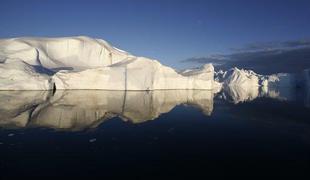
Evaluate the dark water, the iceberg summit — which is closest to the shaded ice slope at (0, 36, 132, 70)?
the iceberg summit

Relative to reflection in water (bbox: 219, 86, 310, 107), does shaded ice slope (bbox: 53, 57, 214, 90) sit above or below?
above

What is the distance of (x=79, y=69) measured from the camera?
36.1 m

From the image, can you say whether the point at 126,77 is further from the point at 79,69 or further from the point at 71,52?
the point at 71,52

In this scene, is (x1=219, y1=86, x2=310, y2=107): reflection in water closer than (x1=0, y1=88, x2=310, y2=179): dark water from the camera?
No

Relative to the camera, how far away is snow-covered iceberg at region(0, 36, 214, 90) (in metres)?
28.5

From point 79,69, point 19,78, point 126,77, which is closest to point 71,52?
point 79,69

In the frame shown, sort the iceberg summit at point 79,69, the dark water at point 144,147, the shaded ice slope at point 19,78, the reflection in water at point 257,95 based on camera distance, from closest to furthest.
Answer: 1. the dark water at point 144,147
2. the shaded ice slope at point 19,78
3. the iceberg summit at point 79,69
4. the reflection in water at point 257,95

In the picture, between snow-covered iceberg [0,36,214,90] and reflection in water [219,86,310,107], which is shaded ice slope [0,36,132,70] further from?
reflection in water [219,86,310,107]

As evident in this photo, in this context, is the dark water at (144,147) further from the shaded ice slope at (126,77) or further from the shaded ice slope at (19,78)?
the shaded ice slope at (126,77)

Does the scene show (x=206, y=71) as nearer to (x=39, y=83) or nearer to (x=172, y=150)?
(x=39, y=83)

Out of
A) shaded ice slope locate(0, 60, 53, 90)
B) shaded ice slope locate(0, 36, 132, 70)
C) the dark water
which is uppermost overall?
shaded ice slope locate(0, 36, 132, 70)

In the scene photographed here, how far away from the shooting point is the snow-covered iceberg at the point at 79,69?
1120 inches

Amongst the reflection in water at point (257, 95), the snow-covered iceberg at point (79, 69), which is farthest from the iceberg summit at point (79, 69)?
the reflection in water at point (257, 95)

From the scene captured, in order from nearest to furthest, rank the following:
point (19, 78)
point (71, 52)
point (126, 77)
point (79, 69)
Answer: point (19, 78)
point (126, 77)
point (79, 69)
point (71, 52)
